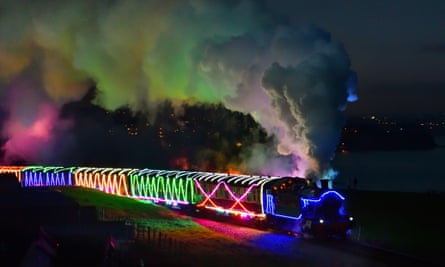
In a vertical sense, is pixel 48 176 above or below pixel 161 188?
above

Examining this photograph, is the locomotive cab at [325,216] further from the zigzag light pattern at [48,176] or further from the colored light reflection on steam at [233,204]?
the zigzag light pattern at [48,176]

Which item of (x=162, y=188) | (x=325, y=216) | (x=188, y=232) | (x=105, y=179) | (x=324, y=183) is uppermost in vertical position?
(x=105, y=179)

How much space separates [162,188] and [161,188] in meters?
0.11

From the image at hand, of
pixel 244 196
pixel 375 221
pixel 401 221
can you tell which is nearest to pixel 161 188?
pixel 244 196

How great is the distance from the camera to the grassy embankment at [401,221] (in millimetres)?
21812

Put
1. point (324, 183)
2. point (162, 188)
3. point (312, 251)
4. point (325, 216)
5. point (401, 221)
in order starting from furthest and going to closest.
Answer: point (162, 188) → point (401, 221) → point (324, 183) → point (325, 216) → point (312, 251)

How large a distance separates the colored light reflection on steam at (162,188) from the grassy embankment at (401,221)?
7.92 meters

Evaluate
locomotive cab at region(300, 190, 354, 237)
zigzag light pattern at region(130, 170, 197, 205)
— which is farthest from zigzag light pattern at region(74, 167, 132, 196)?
locomotive cab at region(300, 190, 354, 237)

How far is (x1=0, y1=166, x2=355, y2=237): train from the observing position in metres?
23.2

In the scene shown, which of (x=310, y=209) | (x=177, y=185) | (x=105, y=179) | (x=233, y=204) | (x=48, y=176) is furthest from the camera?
(x=48, y=176)

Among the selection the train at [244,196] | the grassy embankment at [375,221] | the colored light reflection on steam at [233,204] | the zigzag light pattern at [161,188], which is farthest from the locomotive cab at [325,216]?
the zigzag light pattern at [161,188]

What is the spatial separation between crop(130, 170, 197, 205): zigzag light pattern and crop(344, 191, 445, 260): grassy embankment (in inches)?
312

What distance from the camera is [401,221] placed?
27141 millimetres

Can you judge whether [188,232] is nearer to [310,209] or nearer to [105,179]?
[310,209]
